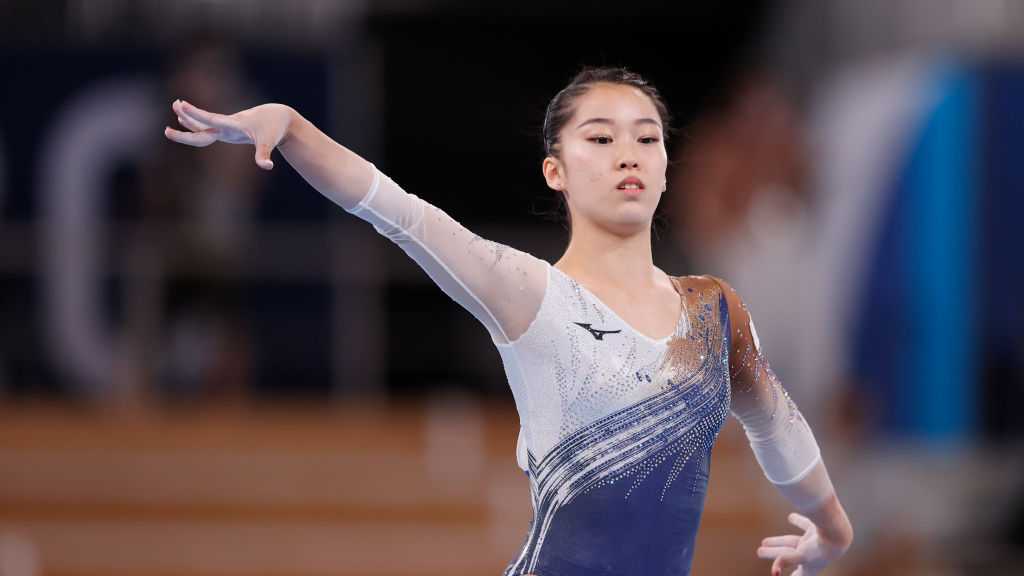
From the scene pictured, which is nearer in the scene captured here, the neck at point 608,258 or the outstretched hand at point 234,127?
the outstretched hand at point 234,127

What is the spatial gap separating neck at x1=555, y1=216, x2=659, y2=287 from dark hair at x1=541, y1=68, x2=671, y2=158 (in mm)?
194

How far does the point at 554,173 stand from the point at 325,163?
0.54m

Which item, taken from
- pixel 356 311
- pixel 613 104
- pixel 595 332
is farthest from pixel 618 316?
pixel 356 311

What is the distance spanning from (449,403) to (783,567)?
7.35m

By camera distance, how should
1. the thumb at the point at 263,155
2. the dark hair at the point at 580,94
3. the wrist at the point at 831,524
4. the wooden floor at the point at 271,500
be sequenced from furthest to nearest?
1. the wooden floor at the point at 271,500
2. the wrist at the point at 831,524
3. the dark hair at the point at 580,94
4. the thumb at the point at 263,155

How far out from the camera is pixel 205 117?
2.52 meters

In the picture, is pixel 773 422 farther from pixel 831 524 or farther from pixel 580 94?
pixel 580 94

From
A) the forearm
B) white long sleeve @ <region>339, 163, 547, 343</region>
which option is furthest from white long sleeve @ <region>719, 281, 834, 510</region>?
the forearm

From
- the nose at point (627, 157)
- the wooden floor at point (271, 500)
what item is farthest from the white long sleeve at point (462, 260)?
the wooden floor at point (271, 500)

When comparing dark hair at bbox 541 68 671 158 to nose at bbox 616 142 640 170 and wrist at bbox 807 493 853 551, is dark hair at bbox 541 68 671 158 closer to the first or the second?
nose at bbox 616 142 640 170

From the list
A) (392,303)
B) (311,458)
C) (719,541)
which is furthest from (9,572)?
(392,303)

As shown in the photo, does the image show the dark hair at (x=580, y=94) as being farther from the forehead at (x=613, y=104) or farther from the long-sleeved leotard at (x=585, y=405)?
the long-sleeved leotard at (x=585, y=405)

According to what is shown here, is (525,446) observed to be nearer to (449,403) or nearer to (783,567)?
(783,567)

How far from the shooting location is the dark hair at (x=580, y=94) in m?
2.91
